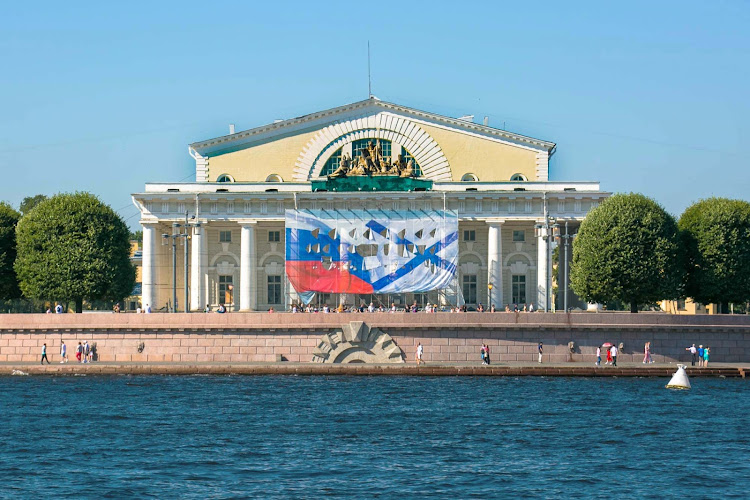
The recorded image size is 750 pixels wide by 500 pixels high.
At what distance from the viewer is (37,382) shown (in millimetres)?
58000

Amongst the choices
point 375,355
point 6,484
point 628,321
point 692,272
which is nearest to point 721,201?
point 692,272

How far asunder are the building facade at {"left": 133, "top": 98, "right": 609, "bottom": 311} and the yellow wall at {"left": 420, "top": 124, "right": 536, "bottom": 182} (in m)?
0.06

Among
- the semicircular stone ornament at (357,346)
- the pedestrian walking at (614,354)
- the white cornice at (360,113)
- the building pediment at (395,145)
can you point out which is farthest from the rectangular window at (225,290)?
the pedestrian walking at (614,354)

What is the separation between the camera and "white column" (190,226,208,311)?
76750 mm

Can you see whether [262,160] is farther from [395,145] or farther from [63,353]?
[63,353]

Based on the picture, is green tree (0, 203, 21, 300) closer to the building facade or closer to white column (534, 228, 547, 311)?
the building facade

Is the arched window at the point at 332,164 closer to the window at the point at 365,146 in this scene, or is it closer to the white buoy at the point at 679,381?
the window at the point at 365,146

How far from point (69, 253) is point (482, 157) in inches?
1036

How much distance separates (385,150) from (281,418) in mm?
34493

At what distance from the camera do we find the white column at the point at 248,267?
7644 cm

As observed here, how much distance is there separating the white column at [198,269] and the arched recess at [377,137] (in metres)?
7.24

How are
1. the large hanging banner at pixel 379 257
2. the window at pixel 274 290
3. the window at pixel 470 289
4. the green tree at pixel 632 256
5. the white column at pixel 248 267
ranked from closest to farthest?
the green tree at pixel 632 256
the large hanging banner at pixel 379 257
the white column at pixel 248 267
the window at pixel 470 289
the window at pixel 274 290

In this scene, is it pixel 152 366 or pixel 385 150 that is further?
pixel 385 150

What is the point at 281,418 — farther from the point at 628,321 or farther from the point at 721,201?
the point at 721,201
